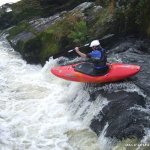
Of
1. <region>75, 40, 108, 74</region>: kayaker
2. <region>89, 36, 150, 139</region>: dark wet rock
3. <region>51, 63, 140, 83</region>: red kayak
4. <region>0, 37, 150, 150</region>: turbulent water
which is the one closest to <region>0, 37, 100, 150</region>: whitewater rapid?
<region>0, 37, 150, 150</region>: turbulent water

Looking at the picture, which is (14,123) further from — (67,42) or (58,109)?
(67,42)

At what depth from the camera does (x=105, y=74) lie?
31.3 ft

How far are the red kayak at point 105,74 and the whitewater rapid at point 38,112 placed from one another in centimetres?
31

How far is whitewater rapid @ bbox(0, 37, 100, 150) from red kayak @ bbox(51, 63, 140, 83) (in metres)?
0.31

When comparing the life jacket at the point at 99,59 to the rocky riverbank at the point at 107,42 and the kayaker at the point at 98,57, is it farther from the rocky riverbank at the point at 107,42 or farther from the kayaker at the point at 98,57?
the rocky riverbank at the point at 107,42

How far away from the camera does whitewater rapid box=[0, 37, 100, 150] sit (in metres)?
8.32

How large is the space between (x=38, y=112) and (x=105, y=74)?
1.87 metres

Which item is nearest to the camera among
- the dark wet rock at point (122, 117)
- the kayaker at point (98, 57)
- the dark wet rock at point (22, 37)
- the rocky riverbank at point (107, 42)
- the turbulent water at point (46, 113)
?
the dark wet rock at point (122, 117)

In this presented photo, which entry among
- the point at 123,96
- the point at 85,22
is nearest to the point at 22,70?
the point at 85,22

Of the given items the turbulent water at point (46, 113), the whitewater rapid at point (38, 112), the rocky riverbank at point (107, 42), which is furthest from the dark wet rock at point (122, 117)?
the whitewater rapid at point (38, 112)

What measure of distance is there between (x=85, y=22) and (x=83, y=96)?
3695 millimetres

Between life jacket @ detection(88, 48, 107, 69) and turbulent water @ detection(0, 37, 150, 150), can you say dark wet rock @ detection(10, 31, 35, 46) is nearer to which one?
turbulent water @ detection(0, 37, 150, 150)

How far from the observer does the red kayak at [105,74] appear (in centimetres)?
940

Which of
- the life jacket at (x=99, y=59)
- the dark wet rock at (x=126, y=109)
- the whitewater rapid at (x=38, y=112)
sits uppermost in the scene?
the life jacket at (x=99, y=59)
